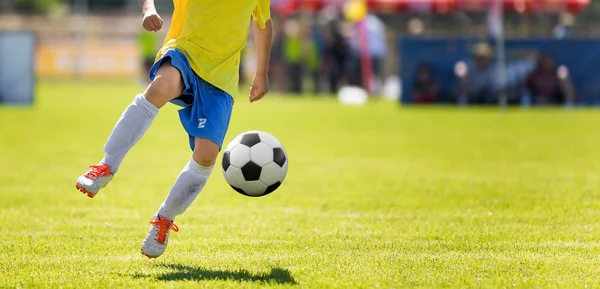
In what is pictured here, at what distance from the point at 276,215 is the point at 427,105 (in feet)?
53.0

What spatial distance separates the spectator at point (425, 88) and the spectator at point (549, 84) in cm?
206

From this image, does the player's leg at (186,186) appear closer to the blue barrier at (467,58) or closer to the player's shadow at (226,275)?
the player's shadow at (226,275)

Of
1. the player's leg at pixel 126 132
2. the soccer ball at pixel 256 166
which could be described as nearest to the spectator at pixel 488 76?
the soccer ball at pixel 256 166

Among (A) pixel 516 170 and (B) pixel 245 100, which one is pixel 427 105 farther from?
(A) pixel 516 170

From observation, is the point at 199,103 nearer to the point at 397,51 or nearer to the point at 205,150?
the point at 205,150

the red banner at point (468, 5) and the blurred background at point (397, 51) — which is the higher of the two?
the red banner at point (468, 5)

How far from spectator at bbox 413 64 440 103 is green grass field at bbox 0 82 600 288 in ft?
22.6

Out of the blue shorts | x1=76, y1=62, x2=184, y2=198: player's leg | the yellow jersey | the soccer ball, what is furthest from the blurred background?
x1=76, y1=62, x2=184, y2=198: player's leg

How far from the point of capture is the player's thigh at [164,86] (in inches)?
210

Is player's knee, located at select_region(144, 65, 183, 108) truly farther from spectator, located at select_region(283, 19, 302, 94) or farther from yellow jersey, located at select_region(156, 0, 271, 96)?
spectator, located at select_region(283, 19, 302, 94)

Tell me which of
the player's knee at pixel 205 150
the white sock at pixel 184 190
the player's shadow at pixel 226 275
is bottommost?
the player's shadow at pixel 226 275

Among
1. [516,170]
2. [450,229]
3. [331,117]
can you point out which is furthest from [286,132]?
[450,229]

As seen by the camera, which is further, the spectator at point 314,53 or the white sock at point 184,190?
the spectator at point 314,53

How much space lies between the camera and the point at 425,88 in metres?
23.5
